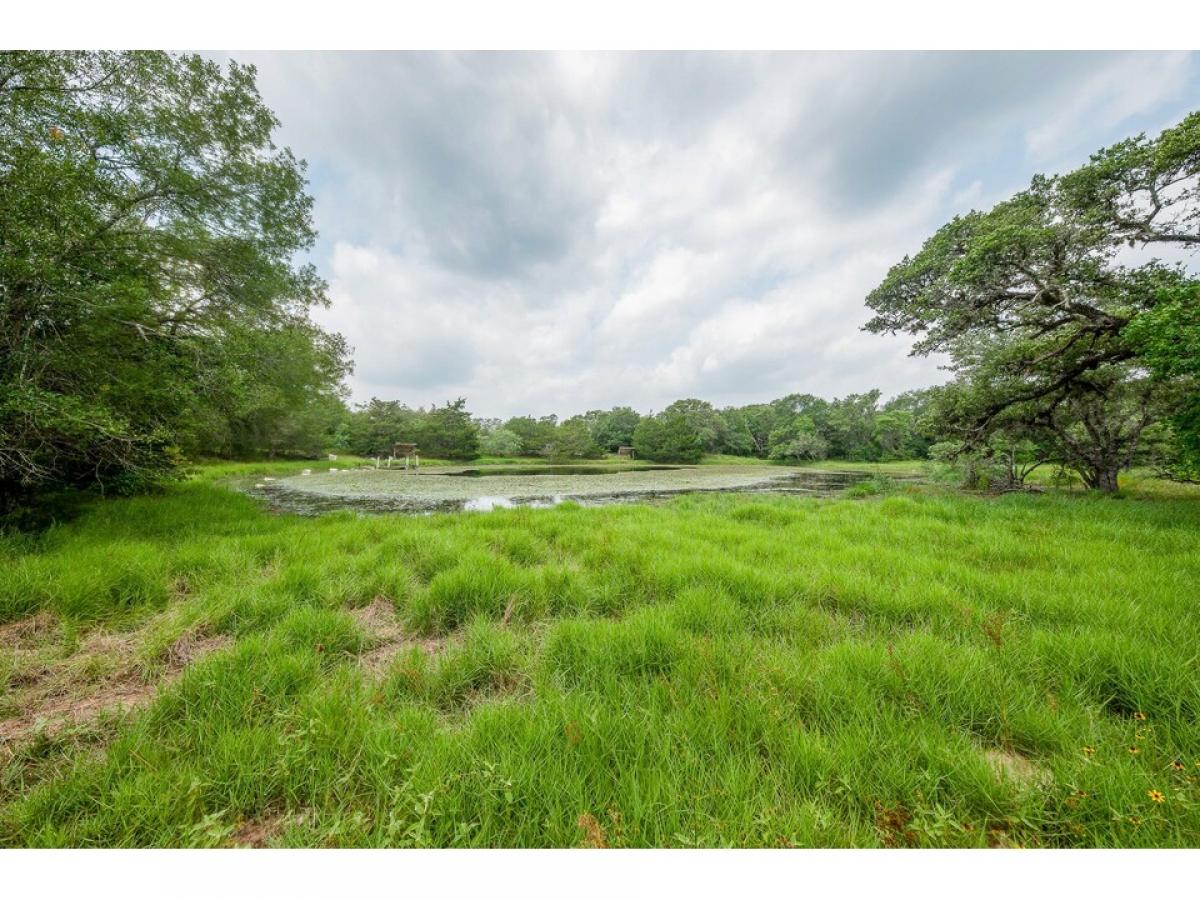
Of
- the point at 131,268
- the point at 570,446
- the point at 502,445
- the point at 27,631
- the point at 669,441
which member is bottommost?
the point at 27,631

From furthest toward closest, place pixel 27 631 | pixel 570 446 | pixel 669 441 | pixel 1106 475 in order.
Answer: pixel 669 441, pixel 570 446, pixel 1106 475, pixel 27 631

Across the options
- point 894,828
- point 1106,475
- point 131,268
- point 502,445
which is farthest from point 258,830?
point 502,445

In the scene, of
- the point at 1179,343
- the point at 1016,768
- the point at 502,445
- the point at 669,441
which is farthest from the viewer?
the point at 669,441

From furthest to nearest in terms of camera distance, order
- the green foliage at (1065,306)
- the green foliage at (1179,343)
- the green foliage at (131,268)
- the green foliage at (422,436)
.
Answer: the green foliage at (422,436), the green foliage at (1065,306), the green foliage at (1179,343), the green foliage at (131,268)

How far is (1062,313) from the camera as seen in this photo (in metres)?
8.84

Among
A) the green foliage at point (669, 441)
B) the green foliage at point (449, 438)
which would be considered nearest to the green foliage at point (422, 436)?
the green foliage at point (449, 438)

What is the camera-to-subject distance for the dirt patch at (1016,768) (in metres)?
1.51

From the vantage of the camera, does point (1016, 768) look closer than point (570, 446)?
Yes

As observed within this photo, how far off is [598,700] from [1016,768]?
73.1 inches

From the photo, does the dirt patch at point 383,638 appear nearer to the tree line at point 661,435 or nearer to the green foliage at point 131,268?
the green foliage at point 131,268

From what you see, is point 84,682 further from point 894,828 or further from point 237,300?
point 237,300

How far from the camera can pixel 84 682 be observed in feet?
7.45

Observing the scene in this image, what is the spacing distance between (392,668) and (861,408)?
229 ft

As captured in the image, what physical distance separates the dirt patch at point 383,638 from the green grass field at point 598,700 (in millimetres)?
26
